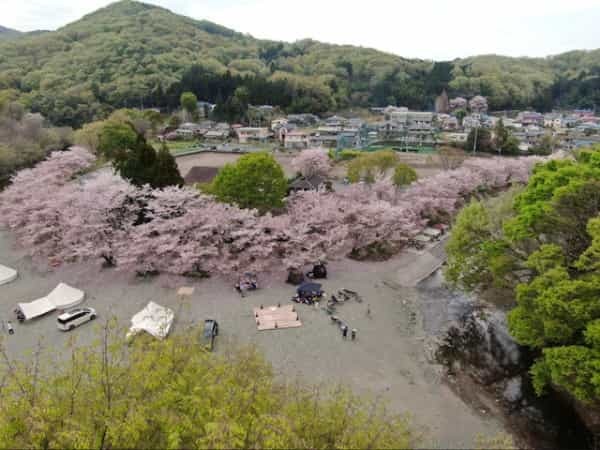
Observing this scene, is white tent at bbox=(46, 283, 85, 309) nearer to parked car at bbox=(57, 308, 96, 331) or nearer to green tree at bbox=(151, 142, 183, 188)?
parked car at bbox=(57, 308, 96, 331)

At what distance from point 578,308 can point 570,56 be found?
6049 inches

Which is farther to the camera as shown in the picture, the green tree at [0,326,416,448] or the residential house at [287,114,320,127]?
the residential house at [287,114,320,127]

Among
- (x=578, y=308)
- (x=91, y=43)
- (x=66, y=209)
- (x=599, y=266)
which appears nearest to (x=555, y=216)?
(x=599, y=266)

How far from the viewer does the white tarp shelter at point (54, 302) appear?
49.1 feet

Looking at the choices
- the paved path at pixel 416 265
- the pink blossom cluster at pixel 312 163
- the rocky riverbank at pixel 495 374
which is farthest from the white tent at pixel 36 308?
the pink blossom cluster at pixel 312 163

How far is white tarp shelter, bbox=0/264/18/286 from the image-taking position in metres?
17.9

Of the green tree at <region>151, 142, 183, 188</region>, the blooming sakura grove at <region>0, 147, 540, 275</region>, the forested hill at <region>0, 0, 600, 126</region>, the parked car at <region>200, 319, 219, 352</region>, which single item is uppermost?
the forested hill at <region>0, 0, 600, 126</region>

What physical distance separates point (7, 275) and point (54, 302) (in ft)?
15.6

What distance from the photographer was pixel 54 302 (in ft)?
51.0

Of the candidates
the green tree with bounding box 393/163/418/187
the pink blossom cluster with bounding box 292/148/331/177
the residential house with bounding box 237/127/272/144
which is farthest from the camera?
the residential house with bounding box 237/127/272/144

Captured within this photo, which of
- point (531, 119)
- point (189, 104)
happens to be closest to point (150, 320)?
point (189, 104)

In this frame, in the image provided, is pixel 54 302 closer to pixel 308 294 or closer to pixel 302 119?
pixel 308 294

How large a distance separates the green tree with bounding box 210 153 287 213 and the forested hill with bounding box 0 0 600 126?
152ft

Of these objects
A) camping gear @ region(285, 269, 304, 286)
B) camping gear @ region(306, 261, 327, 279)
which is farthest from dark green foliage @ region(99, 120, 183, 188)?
camping gear @ region(306, 261, 327, 279)
